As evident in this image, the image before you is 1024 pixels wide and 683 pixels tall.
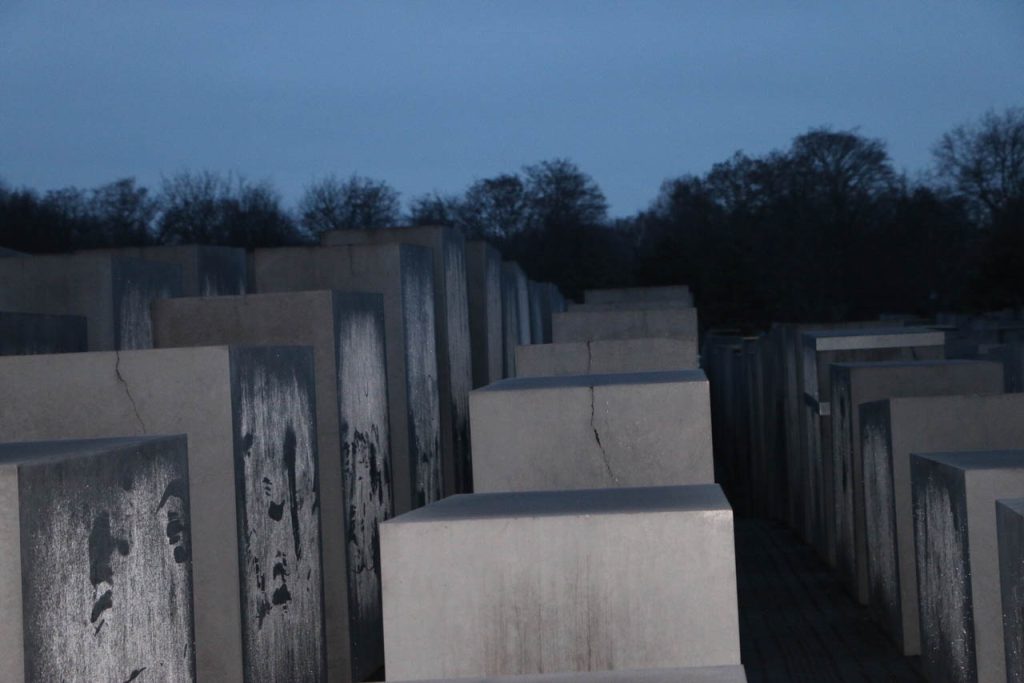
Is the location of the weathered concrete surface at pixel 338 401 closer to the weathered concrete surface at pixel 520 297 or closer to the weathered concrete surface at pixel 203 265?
the weathered concrete surface at pixel 203 265

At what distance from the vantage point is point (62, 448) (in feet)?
15.4

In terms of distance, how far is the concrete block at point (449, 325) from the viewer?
13055 millimetres

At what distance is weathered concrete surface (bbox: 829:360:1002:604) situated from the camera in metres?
11.2

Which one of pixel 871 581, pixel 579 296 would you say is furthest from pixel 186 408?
pixel 579 296

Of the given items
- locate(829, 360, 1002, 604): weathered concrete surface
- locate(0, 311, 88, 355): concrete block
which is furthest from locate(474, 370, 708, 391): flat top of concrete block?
locate(829, 360, 1002, 604): weathered concrete surface

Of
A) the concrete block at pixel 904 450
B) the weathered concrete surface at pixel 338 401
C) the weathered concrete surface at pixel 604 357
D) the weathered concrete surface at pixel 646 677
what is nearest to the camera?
the weathered concrete surface at pixel 646 677

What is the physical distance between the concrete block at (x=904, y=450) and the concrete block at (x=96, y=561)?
5450 millimetres

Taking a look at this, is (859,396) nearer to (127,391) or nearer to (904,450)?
(904,450)

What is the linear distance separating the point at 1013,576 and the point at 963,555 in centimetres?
270

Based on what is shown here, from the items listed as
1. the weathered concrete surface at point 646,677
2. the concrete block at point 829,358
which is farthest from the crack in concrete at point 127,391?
the concrete block at point 829,358

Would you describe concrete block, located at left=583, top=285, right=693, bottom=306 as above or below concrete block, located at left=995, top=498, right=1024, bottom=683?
above

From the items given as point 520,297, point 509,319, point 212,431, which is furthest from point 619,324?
point 212,431

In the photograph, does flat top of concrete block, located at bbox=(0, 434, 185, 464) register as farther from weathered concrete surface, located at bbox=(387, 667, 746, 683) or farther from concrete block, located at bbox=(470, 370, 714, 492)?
concrete block, located at bbox=(470, 370, 714, 492)

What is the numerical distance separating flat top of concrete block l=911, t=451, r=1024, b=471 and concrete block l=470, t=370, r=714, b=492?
1340 mm
